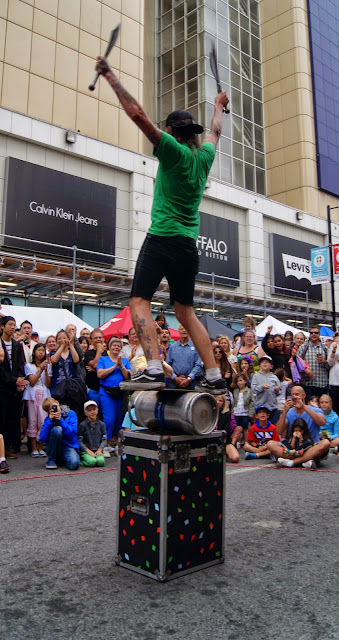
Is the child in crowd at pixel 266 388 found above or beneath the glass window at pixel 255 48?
beneath

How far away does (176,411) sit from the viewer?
115 inches

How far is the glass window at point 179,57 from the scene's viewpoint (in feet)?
96.5

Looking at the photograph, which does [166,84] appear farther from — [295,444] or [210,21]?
[295,444]

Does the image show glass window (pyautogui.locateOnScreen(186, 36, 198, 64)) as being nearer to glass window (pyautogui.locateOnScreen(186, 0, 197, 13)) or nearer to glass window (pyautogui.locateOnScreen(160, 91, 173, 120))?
glass window (pyautogui.locateOnScreen(186, 0, 197, 13))

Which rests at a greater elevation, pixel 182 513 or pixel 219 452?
pixel 219 452

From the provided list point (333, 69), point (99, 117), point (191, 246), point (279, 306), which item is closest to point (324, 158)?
point (333, 69)

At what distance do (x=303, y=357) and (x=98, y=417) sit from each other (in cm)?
404

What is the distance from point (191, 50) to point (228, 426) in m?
26.9

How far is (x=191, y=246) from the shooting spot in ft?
11.2

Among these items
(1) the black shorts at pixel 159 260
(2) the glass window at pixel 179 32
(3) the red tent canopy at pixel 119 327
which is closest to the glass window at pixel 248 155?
(2) the glass window at pixel 179 32

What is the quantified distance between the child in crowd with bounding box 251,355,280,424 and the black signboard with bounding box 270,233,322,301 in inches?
717

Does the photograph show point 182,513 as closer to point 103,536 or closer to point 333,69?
point 103,536

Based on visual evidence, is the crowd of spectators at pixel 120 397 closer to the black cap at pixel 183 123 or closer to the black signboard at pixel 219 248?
the black cap at pixel 183 123

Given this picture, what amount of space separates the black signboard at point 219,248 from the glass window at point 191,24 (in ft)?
39.2
